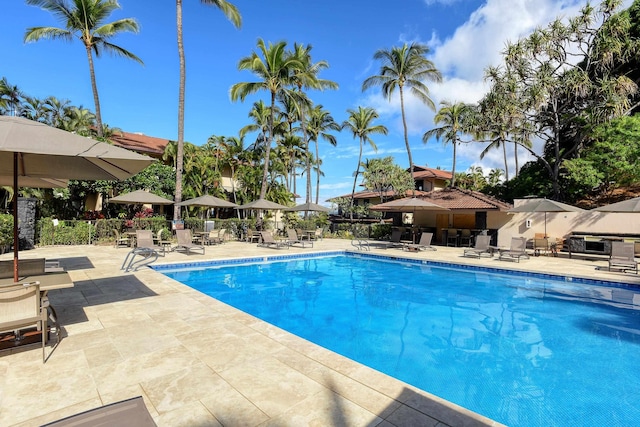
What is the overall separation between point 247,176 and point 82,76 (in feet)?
41.3

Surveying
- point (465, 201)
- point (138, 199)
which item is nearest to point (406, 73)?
point (465, 201)

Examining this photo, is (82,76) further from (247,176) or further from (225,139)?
(247,176)

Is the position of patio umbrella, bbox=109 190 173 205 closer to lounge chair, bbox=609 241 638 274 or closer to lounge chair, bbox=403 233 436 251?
lounge chair, bbox=403 233 436 251

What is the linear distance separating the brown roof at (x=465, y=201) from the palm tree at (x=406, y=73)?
16.6 ft

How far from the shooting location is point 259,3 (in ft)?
56.6

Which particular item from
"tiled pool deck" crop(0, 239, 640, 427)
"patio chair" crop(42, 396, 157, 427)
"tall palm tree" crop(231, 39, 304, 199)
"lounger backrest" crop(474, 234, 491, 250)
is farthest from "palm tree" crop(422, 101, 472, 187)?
"patio chair" crop(42, 396, 157, 427)

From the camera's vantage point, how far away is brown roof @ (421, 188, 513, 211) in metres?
17.0

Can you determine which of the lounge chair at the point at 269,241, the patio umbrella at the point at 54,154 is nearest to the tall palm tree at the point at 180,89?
the lounge chair at the point at 269,241

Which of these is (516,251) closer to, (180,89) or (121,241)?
(180,89)

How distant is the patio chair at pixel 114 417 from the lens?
1566mm

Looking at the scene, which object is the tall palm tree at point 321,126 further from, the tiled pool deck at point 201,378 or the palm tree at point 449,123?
the tiled pool deck at point 201,378

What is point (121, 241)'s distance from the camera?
15.1m

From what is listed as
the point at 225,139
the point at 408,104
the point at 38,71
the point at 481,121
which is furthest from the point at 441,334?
the point at 38,71

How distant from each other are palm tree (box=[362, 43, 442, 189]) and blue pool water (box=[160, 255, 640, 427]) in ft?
53.0
